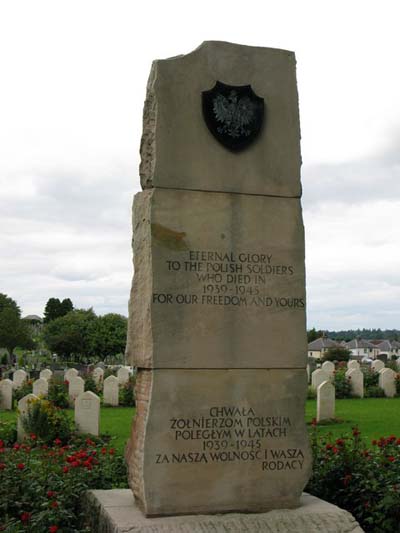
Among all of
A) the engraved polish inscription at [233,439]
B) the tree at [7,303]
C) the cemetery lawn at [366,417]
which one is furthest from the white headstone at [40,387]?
the tree at [7,303]

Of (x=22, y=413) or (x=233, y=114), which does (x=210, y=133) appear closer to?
(x=233, y=114)

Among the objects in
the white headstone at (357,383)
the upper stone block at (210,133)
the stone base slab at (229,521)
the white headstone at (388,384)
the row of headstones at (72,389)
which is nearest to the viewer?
the stone base slab at (229,521)

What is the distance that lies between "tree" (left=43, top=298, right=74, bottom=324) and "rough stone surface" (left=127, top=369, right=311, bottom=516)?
8234cm

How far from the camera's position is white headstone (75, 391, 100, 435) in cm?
1468

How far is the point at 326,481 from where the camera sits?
7094 mm

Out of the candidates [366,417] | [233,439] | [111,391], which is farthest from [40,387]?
[233,439]

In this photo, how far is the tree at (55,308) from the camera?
86.8 m

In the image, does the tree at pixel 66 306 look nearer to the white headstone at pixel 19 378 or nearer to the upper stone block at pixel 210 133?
the white headstone at pixel 19 378

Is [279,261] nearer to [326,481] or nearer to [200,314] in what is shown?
[200,314]

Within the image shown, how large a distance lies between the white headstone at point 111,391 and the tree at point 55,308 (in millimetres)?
66234

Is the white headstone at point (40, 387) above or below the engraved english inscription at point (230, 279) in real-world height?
below

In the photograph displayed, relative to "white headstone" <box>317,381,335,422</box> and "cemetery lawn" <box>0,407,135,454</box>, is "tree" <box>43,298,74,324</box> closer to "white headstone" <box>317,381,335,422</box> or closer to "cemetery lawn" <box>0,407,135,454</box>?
"cemetery lawn" <box>0,407,135,454</box>

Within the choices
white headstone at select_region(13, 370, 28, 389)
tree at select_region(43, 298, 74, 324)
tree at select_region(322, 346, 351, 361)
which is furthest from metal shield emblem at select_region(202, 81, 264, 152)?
tree at select_region(43, 298, 74, 324)

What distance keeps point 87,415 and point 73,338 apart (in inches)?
1848
